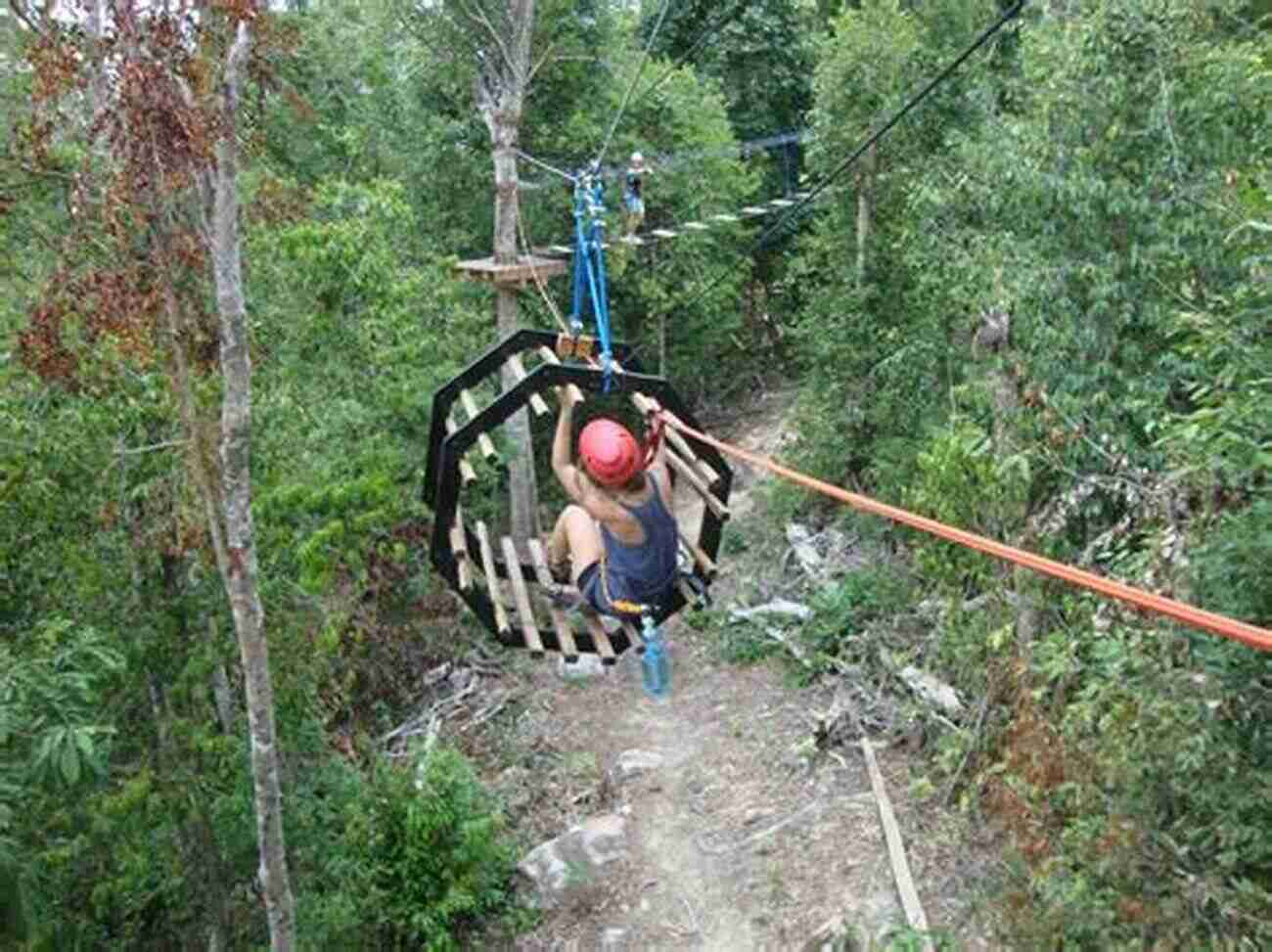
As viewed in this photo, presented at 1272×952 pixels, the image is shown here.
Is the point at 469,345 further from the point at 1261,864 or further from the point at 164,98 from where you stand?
the point at 1261,864

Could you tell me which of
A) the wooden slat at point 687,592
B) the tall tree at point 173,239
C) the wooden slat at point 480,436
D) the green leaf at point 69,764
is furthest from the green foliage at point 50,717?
the wooden slat at point 687,592

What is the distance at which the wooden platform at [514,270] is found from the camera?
10.6 meters

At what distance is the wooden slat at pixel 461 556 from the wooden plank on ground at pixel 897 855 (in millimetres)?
2813

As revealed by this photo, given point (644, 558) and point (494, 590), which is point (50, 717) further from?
point (644, 558)

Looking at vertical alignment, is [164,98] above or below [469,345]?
above

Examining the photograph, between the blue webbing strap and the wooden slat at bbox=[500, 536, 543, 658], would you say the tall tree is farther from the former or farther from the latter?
the blue webbing strap

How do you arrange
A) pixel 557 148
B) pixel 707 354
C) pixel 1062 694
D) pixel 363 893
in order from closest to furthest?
pixel 1062 694
pixel 363 893
pixel 557 148
pixel 707 354

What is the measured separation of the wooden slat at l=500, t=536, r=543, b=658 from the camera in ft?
17.7

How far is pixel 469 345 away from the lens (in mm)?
12164

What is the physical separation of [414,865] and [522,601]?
8.86 ft

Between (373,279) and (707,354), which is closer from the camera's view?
(373,279)

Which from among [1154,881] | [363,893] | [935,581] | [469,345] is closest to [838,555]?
[935,581]

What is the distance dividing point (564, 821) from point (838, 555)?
4.36 meters

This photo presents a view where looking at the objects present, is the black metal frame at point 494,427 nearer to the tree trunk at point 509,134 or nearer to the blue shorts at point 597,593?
the blue shorts at point 597,593
